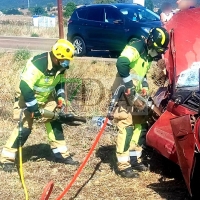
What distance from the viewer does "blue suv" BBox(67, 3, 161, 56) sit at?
12.4 meters

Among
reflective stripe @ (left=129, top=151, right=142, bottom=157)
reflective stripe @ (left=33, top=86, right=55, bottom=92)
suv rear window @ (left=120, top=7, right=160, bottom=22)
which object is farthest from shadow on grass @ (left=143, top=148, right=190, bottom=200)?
suv rear window @ (left=120, top=7, right=160, bottom=22)

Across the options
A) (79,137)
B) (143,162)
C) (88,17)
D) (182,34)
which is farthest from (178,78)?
(88,17)

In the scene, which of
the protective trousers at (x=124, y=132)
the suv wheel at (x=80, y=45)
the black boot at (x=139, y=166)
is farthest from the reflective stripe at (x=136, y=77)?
the suv wheel at (x=80, y=45)

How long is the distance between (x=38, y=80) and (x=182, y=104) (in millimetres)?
1631

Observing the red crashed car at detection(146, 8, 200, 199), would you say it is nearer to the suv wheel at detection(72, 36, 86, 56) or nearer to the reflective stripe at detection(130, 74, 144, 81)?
the reflective stripe at detection(130, 74, 144, 81)

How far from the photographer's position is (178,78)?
482 cm

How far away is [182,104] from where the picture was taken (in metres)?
4.41

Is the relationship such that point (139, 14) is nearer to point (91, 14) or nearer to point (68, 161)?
point (91, 14)

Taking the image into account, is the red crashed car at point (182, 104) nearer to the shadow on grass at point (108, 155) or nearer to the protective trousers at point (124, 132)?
the protective trousers at point (124, 132)

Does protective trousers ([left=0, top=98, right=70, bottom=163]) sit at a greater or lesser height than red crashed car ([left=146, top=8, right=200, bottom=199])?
lesser

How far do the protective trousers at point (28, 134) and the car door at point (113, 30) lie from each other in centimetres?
728

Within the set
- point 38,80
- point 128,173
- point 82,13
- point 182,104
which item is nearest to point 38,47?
point 82,13

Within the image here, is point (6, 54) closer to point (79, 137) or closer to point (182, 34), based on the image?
point (79, 137)

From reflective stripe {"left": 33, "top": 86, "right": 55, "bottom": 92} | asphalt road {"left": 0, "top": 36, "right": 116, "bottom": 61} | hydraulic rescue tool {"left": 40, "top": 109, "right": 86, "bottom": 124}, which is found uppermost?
reflective stripe {"left": 33, "top": 86, "right": 55, "bottom": 92}
